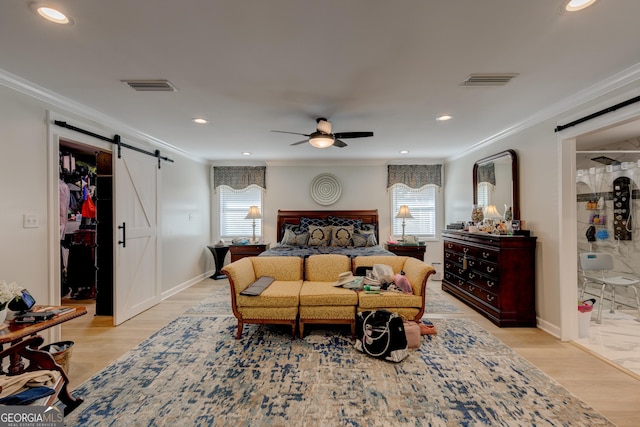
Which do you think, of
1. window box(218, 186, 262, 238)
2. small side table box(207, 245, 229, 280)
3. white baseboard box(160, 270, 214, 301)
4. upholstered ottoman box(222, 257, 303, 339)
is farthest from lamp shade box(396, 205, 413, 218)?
white baseboard box(160, 270, 214, 301)

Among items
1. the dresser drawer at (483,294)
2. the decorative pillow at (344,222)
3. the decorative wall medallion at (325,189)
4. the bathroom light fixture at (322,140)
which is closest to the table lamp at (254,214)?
the decorative wall medallion at (325,189)

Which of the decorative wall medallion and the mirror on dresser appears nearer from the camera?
the mirror on dresser

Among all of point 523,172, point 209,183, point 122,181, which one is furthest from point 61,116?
point 523,172

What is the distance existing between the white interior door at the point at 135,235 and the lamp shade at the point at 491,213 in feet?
16.4

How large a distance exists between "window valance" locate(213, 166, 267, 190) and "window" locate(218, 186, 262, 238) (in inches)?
5.9

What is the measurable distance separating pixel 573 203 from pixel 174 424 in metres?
4.06

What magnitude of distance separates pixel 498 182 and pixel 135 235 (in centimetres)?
513

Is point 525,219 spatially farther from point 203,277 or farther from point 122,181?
point 203,277

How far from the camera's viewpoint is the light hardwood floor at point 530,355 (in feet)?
6.83

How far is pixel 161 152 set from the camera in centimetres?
458

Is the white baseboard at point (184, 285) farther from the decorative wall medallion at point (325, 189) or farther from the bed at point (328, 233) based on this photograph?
the decorative wall medallion at point (325, 189)

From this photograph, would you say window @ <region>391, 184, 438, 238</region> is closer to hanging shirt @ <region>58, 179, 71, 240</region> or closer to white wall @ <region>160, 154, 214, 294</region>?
white wall @ <region>160, 154, 214, 294</region>

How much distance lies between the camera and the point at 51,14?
5.25 feet

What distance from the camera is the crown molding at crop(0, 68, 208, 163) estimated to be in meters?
2.37
